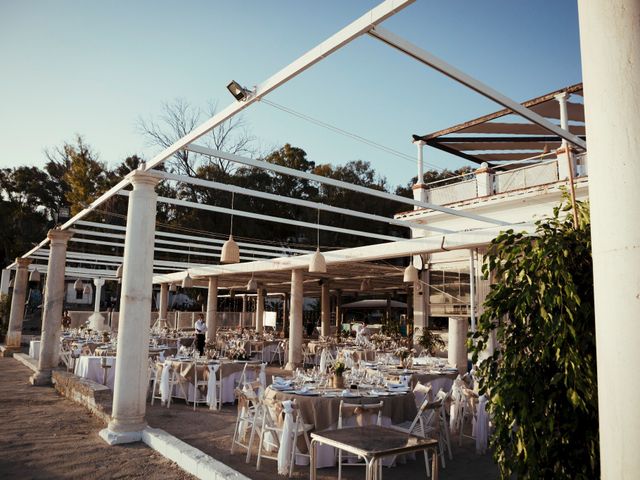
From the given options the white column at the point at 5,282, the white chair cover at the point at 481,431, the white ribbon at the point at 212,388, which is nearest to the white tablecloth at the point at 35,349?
the white column at the point at 5,282

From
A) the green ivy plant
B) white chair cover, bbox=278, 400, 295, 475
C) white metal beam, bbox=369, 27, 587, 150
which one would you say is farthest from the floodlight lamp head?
white chair cover, bbox=278, 400, 295, 475

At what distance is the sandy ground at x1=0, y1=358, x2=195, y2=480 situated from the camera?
200 inches

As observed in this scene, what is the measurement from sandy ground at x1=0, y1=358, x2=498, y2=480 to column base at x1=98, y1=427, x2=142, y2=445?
0.30 ft

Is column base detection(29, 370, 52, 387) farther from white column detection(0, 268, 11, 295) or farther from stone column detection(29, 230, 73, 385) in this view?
white column detection(0, 268, 11, 295)

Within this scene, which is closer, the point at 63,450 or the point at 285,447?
the point at 285,447

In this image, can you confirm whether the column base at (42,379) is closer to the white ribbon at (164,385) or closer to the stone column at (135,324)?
the white ribbon at (164,385)

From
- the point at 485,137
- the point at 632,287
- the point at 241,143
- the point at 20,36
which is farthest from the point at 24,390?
the point at 241,143

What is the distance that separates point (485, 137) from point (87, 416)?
1362 centimetres

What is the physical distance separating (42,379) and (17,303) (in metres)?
8.14

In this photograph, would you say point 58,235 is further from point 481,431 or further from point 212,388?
point 481,431

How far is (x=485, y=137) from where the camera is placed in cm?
1616

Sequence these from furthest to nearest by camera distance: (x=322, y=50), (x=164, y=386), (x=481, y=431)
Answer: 1. (x=164, y=386)
2. (x=481, y=431)
3. (x=322, y=50)

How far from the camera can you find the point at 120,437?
606cm

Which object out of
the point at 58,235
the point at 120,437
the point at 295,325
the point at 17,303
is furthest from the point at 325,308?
the point at 120,437
